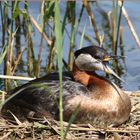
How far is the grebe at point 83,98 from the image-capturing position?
6633 millimetres

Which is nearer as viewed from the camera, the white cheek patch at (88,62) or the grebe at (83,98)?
the grebe at (83,98)

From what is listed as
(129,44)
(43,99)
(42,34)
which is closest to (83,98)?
(43,99)

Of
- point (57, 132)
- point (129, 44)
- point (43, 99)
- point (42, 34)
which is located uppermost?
point (42, 34)

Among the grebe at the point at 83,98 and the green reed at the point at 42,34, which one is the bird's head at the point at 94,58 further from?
the green reed at the point at 42,34

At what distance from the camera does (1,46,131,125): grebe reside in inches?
261

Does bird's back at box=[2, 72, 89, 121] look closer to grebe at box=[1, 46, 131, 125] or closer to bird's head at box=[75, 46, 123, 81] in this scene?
grebe at box=[1, 46, 131, 125]

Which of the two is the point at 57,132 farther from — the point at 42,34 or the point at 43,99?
the point at 42,34

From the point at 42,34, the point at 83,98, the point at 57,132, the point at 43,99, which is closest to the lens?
the point at 57,132

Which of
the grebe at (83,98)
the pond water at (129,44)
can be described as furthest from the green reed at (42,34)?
the grebe at (83,98)

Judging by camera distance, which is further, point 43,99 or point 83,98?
point 43,99

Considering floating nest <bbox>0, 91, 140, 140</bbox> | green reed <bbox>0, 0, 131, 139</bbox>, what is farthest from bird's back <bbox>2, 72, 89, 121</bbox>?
green reed <bbox>0, 0, 131, 139</bbox>

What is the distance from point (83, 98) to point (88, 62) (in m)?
0.39

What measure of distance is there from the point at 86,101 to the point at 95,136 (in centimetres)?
34

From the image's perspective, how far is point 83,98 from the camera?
663cm
